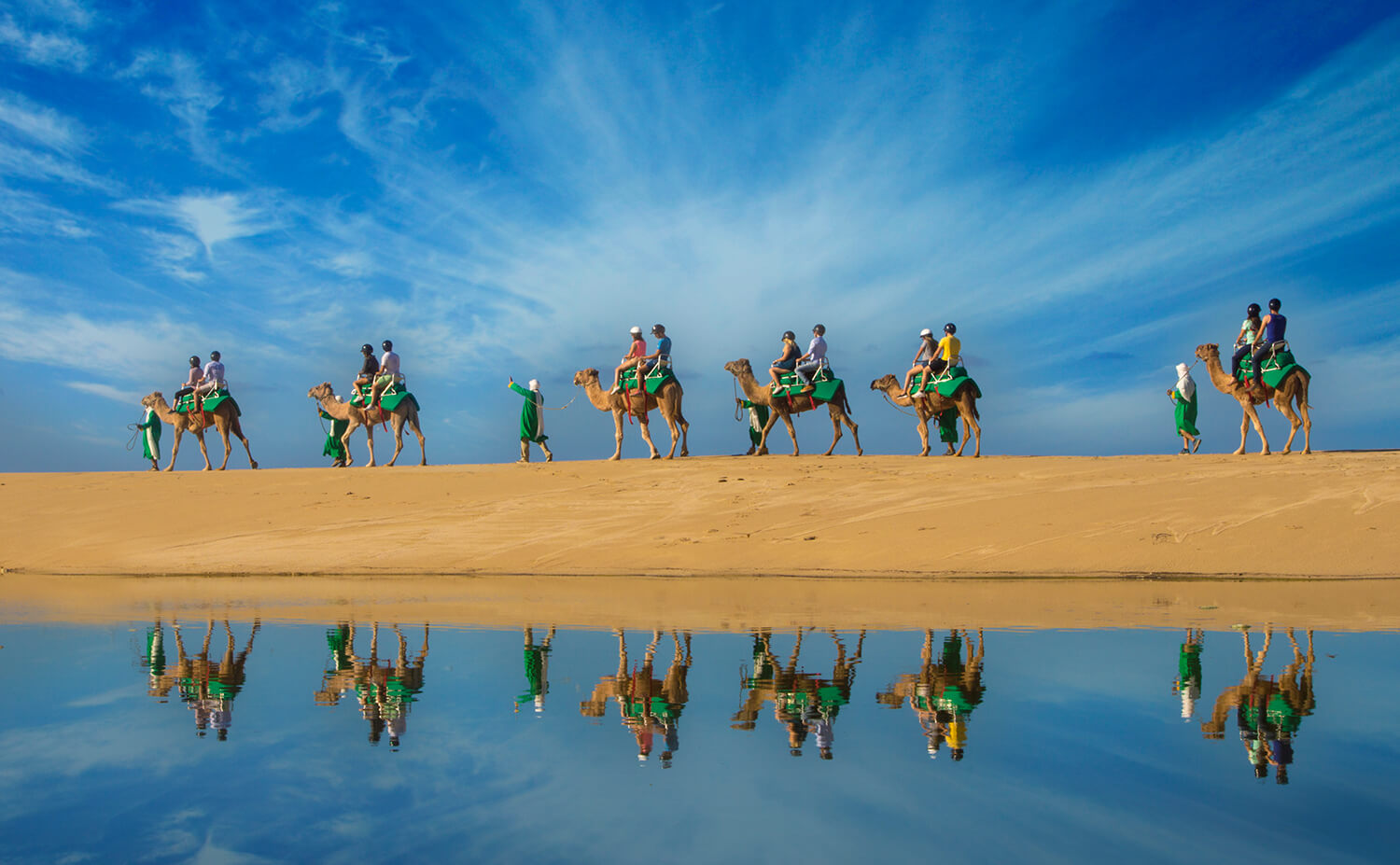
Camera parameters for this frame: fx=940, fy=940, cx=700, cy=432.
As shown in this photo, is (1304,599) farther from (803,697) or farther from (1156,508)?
(803,697)

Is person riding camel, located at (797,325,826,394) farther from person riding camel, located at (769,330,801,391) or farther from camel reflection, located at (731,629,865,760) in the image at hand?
camel reflection, located at (731,629,865,760)

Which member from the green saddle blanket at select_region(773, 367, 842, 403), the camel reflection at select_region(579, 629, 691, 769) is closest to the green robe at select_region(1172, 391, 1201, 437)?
the green saddle blanket at select_region(773, 367, 842, 403)

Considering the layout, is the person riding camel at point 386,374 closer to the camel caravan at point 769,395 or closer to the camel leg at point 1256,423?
the camel caravan at point 769,395

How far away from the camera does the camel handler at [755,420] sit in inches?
879

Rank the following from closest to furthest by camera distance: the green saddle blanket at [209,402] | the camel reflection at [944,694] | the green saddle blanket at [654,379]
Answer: the camel reflection at [944,694]
the green saddle blanket at [654,379]
the green saddle blanket at [209,402]

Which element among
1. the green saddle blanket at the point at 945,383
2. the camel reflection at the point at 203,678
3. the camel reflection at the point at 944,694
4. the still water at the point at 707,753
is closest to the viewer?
the still water at the point at 707,753

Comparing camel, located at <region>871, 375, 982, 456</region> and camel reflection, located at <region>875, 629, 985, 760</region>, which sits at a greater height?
camel, located at <region>871, 375, 982, 456</region>

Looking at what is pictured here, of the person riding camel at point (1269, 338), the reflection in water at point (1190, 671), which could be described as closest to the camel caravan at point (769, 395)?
the person riding camel at point (1269, 338)

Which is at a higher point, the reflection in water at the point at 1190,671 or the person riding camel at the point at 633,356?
the person riding camel at the point at 633,356

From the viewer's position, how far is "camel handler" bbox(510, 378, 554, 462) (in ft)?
74.2

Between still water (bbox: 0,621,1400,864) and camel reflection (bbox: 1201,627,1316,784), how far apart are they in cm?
2

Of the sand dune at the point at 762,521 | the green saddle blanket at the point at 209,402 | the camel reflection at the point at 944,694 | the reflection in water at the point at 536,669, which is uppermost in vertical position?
the green saddle blanket at the point at 209,402

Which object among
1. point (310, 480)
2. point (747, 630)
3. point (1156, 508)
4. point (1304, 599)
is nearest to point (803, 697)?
point (747, 630)

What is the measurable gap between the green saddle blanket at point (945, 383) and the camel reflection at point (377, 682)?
16035 mm
